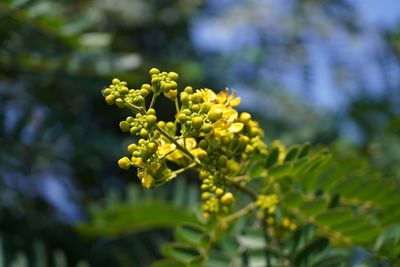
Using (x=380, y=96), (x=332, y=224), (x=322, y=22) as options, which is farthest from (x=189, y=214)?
(x=322, y=22)

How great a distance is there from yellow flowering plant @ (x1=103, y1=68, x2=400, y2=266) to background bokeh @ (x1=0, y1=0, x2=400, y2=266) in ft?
2.92

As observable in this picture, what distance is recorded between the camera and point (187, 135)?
1.16 meters

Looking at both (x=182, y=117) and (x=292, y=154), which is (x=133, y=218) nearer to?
(x=292, y=154)

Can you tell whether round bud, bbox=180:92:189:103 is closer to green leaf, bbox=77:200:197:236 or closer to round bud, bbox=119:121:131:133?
round bud, bbox=119:121:131:133

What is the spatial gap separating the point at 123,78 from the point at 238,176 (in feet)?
4.55

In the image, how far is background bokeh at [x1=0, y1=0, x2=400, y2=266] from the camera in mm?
2615

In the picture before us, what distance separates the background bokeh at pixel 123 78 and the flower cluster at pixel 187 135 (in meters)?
1.14

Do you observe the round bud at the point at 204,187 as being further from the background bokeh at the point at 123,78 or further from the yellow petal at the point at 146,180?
the background bokeh at the point at 123,78

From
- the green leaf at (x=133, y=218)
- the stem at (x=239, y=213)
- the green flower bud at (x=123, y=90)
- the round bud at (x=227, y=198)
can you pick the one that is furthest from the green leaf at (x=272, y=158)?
the green leaf at (x=133, y=218)

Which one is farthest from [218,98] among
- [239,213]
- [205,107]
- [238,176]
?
[239,213]

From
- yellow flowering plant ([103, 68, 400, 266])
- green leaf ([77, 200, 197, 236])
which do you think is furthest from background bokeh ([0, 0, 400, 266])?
yellow flowering plant ([103, 68, 400, 266])

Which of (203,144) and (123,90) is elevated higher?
(123,90)

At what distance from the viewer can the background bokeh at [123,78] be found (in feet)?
8.58

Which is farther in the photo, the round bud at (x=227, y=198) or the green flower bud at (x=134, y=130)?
the round bud at (x=227, y=198)
